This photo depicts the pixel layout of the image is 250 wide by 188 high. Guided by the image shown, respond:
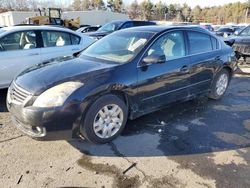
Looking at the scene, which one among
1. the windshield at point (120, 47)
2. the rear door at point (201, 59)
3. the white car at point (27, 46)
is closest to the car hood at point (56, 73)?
the windshield at point (120, 47)

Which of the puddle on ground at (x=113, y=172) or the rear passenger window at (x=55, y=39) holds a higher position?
the rear passenger window at (x=55, y=39)

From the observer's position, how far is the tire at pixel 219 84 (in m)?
5.46

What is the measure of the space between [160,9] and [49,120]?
259ft

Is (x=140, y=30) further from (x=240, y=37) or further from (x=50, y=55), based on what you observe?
(x=240, y=37)

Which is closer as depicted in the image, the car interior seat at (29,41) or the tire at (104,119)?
the tire at (104,119)

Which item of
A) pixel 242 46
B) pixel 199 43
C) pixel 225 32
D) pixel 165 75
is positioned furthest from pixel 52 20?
pixel 165 75

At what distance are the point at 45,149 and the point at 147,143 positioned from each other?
4.65 feet

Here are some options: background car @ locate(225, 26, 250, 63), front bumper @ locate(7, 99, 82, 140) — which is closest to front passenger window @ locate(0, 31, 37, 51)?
front bumper @ locate(7, 99, 82, 140)

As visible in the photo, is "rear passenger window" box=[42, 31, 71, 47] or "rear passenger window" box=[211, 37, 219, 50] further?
"rear passenger window" box=[42, 31, 71, 47]

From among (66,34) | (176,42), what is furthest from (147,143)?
(66,34)

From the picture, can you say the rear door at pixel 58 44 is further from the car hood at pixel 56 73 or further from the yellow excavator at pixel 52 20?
the yellow excavator at pixel 52 20

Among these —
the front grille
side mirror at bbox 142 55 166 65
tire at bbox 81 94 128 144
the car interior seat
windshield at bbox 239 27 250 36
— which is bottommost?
tire at bbox 81 94 128 144

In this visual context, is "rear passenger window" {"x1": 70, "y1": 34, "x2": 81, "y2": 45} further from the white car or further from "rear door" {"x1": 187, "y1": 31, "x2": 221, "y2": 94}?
"rear door" {"x1": 187, "y1": 31, "x2": 221, "y2": 94}

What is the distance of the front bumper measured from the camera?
3.20 meters
